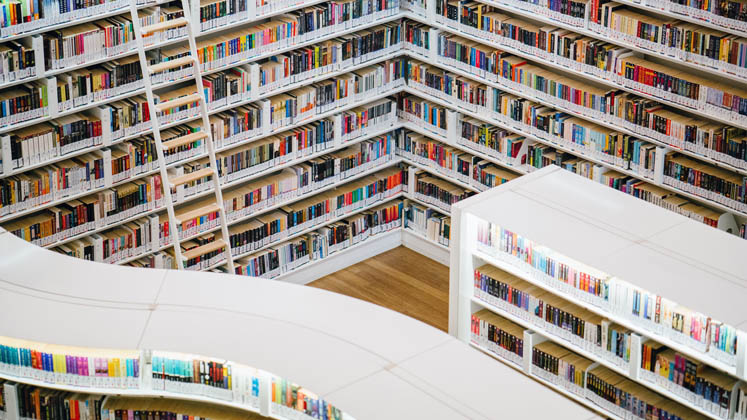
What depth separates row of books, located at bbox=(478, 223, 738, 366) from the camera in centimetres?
649

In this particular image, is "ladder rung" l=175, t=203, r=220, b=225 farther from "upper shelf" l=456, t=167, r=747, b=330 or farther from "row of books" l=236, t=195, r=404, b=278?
"upper shelf" l=456, t=167, r=747, b=330

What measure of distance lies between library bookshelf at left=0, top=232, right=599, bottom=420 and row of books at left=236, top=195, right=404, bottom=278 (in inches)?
141

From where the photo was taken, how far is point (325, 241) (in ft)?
33.1

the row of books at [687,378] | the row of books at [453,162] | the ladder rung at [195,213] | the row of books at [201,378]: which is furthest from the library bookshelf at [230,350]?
the row of books at [453,162]

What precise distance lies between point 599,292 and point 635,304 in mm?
281

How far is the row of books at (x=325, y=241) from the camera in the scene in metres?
9.70

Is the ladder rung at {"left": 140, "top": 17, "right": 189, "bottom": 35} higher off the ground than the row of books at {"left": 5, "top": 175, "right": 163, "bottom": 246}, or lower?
higher

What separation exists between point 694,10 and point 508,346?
8.59 feet

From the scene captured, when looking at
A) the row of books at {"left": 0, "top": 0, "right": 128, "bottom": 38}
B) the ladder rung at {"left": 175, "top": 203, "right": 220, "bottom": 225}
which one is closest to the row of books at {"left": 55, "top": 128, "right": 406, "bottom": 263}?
the ladder rung at {"left": 175, "top": 203, "right": 220, "bottom": 225}

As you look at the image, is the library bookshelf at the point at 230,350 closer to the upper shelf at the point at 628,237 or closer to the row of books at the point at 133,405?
the row of books at the point at 133,405

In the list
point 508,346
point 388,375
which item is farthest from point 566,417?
point 508,346

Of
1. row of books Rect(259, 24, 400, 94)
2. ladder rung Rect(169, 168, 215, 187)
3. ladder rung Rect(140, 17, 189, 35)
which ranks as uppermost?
ladder rung Rect(140, 17, 189, 35)

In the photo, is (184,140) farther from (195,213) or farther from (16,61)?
(16,61)

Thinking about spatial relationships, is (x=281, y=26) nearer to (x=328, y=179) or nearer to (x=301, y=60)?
(x=301, y=60)
